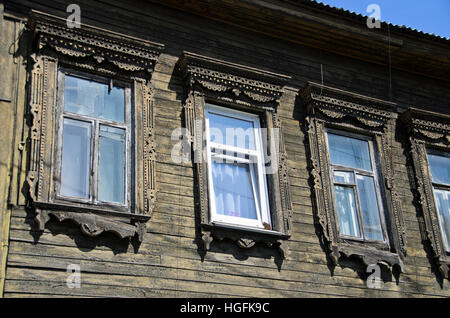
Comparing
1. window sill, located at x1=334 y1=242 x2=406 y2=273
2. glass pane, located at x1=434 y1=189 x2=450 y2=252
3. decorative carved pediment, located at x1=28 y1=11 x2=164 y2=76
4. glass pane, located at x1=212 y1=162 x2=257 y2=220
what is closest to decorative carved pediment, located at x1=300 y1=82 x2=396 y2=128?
glass pane, located at x1=434 y1=189 x2=450 y2=252

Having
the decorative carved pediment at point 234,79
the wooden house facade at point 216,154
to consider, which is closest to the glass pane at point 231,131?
the wooden house facade at point 216,154

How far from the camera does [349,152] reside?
34.5 ft

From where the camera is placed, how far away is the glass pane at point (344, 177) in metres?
10.2

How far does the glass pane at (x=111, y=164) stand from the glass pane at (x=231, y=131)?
4.68 feet

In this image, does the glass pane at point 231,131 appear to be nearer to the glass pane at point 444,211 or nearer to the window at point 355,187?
the window at point 355,187

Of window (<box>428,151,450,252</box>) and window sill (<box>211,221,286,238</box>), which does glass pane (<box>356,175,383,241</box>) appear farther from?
window sill (<box>211,221,286,238</box>)

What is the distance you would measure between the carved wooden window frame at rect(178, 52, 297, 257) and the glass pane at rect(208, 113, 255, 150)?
203 mm

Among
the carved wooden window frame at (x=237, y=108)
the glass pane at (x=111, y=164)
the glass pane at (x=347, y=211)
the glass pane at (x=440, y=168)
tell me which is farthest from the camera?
the glass pane at (x=440, y=168)

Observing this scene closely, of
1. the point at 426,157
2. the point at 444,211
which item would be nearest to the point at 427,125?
the point at 426,157

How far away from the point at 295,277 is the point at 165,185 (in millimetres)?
2086

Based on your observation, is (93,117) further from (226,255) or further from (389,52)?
(389,52)

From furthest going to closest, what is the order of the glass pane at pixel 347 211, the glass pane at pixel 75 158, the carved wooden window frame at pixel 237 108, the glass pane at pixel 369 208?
the glass pane at pixel 369 208, the glass pane at pixel 347 211, the carved wooden window frame at pixel 237 108, the glass pane at pixel 75 158

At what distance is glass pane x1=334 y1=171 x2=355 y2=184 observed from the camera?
10.2 meters
